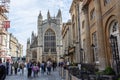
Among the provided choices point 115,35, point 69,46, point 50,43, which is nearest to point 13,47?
point 50,43

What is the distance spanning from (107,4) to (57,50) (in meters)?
61.0

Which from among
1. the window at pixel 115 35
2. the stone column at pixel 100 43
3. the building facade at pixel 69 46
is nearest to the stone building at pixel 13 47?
the building facade at pixel 69 46

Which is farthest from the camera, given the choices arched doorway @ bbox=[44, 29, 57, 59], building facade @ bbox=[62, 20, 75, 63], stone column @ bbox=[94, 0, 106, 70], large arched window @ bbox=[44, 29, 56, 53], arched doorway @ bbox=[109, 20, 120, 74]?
large arched window @ bbox=[44, 29, 56, 53]

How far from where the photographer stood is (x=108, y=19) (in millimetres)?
16609

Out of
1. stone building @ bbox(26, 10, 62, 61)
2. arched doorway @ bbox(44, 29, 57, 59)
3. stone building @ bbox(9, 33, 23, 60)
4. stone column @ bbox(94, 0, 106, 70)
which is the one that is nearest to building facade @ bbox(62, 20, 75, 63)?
stone building @ bbox(9, 33, 23, 60)

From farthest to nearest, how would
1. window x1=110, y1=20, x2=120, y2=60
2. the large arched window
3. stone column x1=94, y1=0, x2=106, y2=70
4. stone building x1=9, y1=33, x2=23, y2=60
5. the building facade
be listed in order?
the large arched window
stone building x1=9, y1=33, x2=23, y2=60
the building facade
stone column x1=94, y1=0, x2=106, y2=70
window x1=110, y1=20, x2=120, y2=60

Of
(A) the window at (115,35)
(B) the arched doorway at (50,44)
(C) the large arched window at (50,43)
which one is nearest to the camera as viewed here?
(A) the window at (115,35)

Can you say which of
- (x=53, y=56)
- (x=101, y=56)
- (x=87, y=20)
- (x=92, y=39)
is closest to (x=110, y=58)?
(x=101, y=56)

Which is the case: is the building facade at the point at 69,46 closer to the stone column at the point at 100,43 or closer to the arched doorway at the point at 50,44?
the stone column at the point at 100,43

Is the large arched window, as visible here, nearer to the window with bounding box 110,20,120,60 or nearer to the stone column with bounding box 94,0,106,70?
the stone column with bounding box 94,0,106,70

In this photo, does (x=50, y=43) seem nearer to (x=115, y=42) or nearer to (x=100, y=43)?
(x=100, y=43)

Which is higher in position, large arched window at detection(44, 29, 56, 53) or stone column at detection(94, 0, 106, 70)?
large arched window at detection(44, 29, 56, 53)

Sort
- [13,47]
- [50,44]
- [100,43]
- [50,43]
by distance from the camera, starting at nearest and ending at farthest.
Answer: [100,43], [13,47], [50,44], [50,43]

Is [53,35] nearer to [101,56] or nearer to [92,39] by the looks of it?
[92,39]
